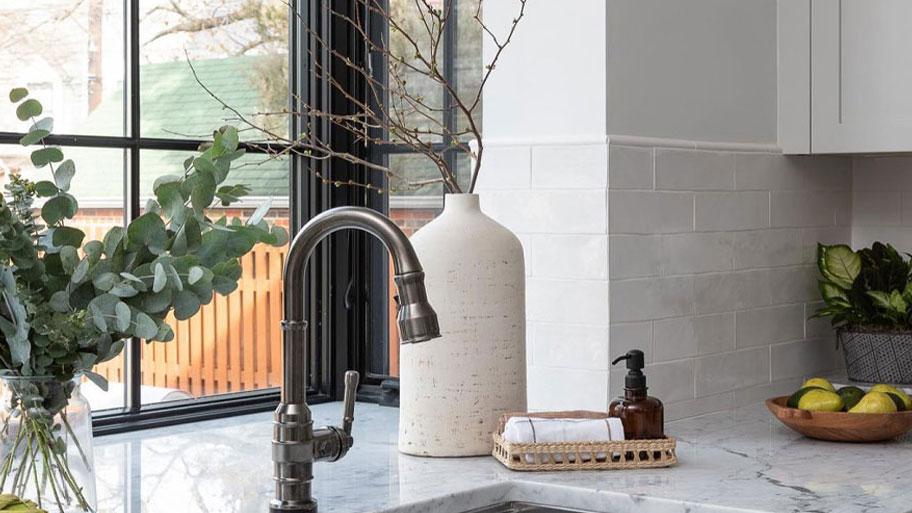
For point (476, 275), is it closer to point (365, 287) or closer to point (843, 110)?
point (365, 287)

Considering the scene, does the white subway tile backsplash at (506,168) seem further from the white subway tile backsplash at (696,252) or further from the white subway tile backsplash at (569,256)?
the white subway tile backsplash at (696,252)

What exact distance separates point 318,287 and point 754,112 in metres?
1.04

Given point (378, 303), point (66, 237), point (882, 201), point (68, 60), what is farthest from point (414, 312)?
point (882, 201)

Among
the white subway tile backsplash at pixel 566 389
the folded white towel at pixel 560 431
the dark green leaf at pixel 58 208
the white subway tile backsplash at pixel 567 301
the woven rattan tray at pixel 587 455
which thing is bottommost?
the woven rattan tray at pixel 587 455

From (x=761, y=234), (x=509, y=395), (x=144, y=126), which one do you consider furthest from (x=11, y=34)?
(x=761, y=234)

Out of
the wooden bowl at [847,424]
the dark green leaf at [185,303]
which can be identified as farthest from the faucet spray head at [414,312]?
the wooden bowl at [847,424]

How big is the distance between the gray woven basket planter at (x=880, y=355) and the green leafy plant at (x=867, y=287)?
2 cm

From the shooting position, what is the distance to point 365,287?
10.0 feet

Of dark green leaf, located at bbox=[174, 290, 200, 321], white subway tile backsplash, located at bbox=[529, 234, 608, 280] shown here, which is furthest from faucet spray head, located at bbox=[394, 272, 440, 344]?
white subway tile backsplash, located at bbox=[529, 234, 608, 280]

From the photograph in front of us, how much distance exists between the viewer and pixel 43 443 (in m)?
1.64

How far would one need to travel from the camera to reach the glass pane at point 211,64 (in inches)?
104

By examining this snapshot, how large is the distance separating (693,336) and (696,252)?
0.17m

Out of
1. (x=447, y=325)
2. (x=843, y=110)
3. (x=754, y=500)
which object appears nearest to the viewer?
(x=754, y=500)

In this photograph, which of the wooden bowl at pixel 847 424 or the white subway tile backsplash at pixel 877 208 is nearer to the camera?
the wooden bowl at pixel 847 424
